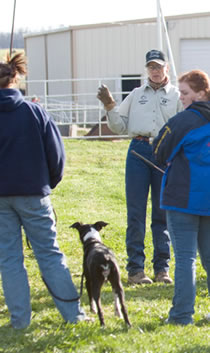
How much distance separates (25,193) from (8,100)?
65 centimetres

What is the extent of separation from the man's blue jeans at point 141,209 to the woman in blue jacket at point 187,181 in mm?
1372

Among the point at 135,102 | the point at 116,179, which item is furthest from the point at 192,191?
the point at 116,179

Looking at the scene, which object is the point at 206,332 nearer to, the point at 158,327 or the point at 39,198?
the point at 158,327

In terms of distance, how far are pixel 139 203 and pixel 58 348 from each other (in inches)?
88.6

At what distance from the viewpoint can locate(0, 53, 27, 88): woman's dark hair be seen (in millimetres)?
4344

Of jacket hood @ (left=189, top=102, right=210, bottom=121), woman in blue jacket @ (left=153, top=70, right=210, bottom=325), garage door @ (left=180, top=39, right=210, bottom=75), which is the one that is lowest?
woman in blue jacket @ (left=153, top=70, right=210, bottom=325)

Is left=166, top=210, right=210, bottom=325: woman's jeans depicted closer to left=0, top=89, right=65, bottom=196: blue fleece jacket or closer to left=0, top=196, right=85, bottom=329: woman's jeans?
left=0, top=196, right=85, bottom=329: woman's jeans

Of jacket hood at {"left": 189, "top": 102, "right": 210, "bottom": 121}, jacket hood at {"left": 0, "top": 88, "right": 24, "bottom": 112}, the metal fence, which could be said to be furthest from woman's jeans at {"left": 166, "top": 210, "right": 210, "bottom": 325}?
the metal fence

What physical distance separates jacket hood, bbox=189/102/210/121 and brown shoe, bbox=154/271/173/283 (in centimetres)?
236

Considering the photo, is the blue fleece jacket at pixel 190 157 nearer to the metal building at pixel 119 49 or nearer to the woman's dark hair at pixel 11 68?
the woman's dark hair at pixel 11 68

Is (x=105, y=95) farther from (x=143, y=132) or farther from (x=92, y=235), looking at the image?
(x=92, y=235)

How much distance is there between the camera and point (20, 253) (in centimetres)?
448

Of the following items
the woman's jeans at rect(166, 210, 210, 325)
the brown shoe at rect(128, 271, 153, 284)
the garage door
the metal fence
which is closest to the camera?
the woman's jeans at rect(166, 210, 210, 325)

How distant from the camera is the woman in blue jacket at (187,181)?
4.39 metres
